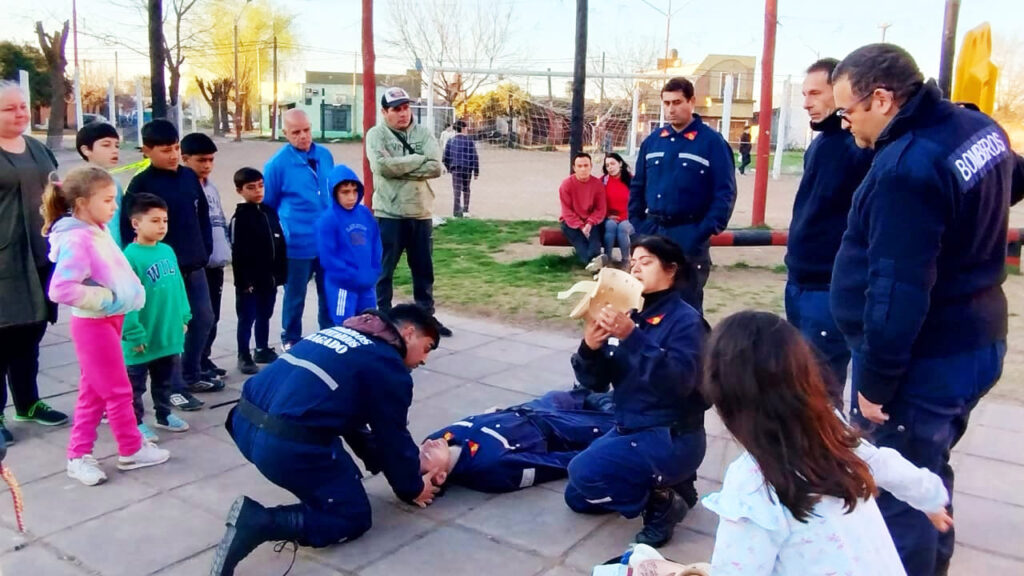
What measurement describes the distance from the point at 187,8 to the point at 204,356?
3738 centimetres

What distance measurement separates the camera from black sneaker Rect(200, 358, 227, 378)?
17.6 ft

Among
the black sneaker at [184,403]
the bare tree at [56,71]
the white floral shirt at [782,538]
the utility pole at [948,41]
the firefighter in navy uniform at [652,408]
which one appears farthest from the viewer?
the bare tree at [56,71]

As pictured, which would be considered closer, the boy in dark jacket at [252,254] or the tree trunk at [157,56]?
the boy in dark jacket at [252,254]

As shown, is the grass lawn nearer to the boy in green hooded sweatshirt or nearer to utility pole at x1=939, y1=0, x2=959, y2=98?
the boy in green hooded sweatshirt

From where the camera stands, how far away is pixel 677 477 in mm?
3410

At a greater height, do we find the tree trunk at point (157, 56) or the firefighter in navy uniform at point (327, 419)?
the tree trunk at point (157, 56)

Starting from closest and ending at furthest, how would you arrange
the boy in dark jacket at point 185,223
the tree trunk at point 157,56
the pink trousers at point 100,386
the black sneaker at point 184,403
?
the pink trousers at point 100,386 → the boy in dark jacket at point 185,223 → the black sneaker at point 184,403 → the tree trunk at point 157,56

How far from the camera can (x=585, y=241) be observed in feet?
30.9

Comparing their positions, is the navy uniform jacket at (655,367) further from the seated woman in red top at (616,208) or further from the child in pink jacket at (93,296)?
the seated woman in red top at (616,208)

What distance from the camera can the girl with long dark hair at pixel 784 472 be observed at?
181 cm

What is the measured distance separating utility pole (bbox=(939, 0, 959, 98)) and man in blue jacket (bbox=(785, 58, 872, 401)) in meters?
5.85

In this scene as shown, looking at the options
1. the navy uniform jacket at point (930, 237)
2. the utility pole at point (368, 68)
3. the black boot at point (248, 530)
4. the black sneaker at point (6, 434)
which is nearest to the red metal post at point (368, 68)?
the utility pole at point (368, 68)

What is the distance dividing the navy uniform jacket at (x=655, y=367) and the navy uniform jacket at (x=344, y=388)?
0.72 meters

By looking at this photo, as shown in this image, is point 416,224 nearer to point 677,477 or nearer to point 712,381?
point 677,477
